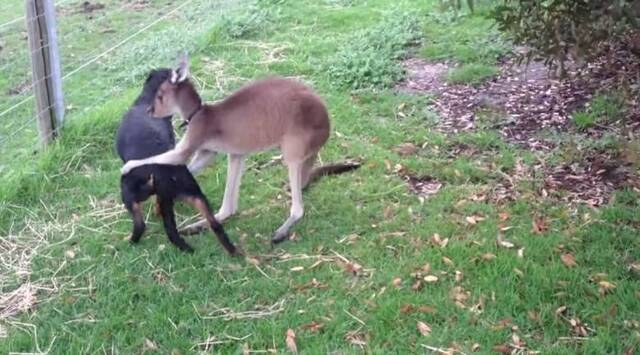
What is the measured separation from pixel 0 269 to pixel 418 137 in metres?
3.01

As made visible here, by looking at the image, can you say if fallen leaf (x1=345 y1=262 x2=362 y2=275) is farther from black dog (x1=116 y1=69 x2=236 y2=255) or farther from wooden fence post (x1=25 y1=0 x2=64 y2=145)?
wooden fence post (x1=25 y1=0 x2=64 y2=145)

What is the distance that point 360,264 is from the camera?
4.93m

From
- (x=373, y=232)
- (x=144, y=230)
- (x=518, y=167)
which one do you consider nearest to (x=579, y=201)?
(x=518, y=167)

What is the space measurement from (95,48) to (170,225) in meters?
4.55

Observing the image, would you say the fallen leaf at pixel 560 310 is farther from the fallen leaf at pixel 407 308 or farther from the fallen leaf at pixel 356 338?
the fallen leaf at pixel 356 338

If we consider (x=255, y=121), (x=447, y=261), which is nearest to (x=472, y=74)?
(x=255, y=121)

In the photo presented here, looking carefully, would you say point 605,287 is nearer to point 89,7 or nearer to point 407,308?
point 407,308

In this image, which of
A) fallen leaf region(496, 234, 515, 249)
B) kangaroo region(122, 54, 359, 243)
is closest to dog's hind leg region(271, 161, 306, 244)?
kangaroo region(122, 54, 359, 243)

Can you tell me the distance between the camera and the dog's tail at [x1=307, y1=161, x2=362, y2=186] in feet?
19.6

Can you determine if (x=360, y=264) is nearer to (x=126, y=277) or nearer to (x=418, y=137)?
(x=126, y=277)

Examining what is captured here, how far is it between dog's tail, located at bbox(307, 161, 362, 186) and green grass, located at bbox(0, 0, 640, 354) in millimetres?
72

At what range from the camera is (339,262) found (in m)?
4.96

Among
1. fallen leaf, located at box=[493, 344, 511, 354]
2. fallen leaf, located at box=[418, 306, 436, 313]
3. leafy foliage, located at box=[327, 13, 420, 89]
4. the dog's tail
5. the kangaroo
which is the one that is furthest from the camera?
leafy foliage, located at box=[327, 13, 420, 89]

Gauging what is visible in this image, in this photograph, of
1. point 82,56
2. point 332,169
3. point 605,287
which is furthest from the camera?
point 82,56
